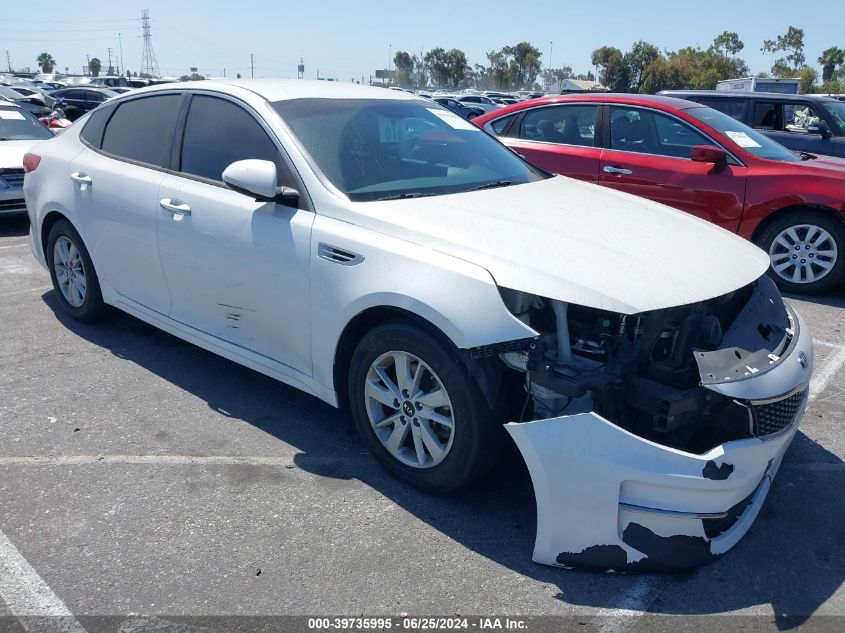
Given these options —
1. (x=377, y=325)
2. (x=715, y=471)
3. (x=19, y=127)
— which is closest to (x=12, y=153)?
(x=19, y=127)

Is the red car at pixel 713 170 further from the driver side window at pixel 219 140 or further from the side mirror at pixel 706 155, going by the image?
the driver side window at pixel 219 140

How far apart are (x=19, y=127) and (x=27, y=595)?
28.8 feet

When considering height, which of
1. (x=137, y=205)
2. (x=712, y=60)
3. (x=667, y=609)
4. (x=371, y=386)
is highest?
(x=712, y=60)

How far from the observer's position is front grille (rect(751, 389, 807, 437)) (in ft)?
9.02

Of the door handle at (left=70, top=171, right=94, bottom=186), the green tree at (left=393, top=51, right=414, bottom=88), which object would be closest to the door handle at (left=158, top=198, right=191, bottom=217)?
the door handle at (left=70, top=171, right=94, bottom=186)

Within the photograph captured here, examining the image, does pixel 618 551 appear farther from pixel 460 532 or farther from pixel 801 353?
pixel 801 353

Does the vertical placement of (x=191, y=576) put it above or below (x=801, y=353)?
below

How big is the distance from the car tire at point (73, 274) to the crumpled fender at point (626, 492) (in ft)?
11.5

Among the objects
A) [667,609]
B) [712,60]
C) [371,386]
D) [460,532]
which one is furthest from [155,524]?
[712,60]

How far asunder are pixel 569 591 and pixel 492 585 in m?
0.28

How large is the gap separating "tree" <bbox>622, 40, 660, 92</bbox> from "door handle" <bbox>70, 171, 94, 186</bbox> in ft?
196

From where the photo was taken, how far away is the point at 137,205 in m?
4.34

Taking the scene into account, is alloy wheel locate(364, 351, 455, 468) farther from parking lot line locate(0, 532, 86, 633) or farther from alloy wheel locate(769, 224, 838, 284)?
alloy wheel locate(769, 224, 838, 284)

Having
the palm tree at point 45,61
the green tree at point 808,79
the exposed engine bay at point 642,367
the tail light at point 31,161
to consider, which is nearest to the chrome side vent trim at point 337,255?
the exposed engine bay at point 642,367
